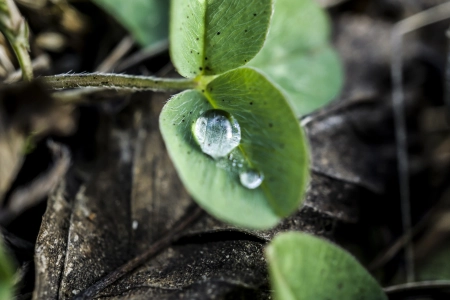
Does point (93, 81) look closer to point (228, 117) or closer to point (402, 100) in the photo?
point (228, 117)

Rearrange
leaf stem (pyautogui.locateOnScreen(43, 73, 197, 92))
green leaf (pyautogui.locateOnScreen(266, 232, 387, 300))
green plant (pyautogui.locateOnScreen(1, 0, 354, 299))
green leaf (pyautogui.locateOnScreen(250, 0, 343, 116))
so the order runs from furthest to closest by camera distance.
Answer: green leaf (pyautogui.locateOnScreen(250, 0, 343, 116)) < leaf stem (pyautogui.locateOnScreen(43, 73, 197, 92)) < green plant (pyautogui.locateOnScreen(1, 0, 354, 299)) < green leaf (pyautogui.locateOnScreen(266, 232, 387, 300))

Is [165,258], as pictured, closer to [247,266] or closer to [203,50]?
[247,266]

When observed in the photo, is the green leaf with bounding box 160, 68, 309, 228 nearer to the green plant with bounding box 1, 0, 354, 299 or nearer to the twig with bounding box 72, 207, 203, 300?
the green plant with bounding box 1, 0, 354, 299

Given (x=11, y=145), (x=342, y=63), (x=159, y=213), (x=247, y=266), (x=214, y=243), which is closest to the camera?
(x=11, y=145)

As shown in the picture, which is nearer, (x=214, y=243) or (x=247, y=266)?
(x=247, y=266)

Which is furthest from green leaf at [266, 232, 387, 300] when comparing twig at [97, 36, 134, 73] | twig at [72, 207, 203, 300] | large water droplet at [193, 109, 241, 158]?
twig at [97, 36, 134, 73]

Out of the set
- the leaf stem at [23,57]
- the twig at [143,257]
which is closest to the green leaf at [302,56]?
the twig at [143,257]

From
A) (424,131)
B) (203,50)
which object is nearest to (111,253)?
(203,50)
